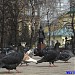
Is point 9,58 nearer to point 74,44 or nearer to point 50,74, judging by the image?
point 50,74

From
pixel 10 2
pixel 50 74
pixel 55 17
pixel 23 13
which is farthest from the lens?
pixel 55 17

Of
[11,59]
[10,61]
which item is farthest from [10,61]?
[11,59]

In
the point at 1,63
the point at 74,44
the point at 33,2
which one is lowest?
the point at 74,44

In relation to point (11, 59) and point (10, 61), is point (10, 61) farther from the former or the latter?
point (11, 59)

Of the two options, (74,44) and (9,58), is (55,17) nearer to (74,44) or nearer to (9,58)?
(74,44)

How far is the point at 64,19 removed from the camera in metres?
59.2

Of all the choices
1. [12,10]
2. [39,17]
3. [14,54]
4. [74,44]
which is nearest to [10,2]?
[12,10]

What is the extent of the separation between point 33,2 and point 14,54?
26.1 m

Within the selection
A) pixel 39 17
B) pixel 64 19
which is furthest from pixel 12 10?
pixel 64 19

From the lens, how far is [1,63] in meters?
17.0

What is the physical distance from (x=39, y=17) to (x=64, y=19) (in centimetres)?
1503

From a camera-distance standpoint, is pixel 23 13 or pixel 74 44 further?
pixel 74 44

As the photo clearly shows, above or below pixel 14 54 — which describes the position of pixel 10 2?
above

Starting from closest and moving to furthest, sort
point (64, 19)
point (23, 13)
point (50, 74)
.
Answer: point (50, 74) < point (23, 13) < point (64, 19)
